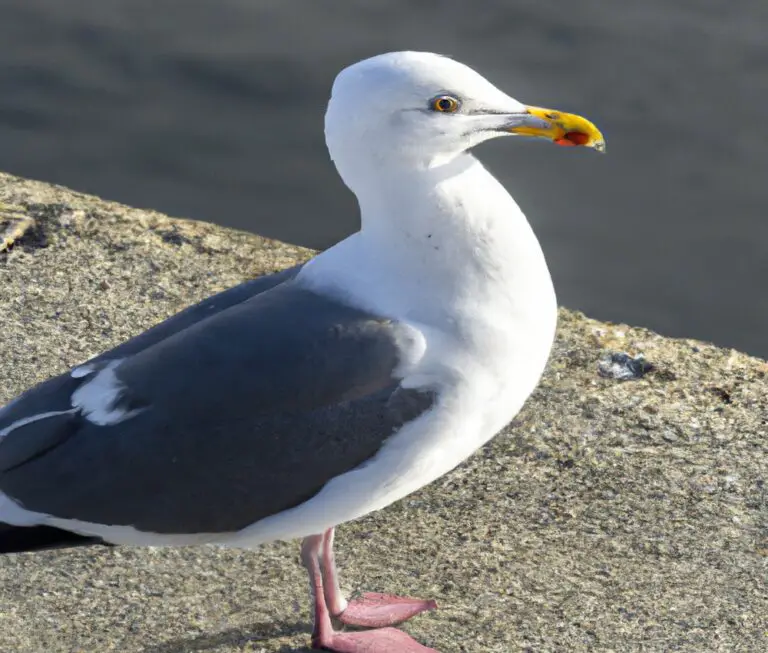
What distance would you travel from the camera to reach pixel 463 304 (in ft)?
11.2

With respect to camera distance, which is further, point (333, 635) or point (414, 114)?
point (333, 635)

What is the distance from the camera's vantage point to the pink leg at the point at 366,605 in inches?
147

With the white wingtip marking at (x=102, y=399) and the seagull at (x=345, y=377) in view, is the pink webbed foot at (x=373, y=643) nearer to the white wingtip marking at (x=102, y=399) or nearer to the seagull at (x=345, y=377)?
the seagull at (x=345, y=377)

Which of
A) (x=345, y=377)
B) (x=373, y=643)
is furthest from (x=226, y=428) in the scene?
(x=373, y=643)

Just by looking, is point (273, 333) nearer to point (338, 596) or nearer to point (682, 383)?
point (338, 596)

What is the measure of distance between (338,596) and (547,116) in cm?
133


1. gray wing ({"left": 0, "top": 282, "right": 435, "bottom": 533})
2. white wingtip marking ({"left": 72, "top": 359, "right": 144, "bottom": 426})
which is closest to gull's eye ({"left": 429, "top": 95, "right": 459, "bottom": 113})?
gray wing ({"left": 0, "top": 282, "right": 435, "bottom": 533})

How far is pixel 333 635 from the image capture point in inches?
144

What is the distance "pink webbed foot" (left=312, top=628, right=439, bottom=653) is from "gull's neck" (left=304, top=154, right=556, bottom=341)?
33.3 inches

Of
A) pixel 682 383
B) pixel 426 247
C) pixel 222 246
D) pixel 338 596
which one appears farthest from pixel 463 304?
pixel 222 246

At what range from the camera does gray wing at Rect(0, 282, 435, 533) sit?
334cm

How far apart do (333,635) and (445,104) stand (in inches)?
52.9

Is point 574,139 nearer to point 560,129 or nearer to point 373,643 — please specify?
point 560,129

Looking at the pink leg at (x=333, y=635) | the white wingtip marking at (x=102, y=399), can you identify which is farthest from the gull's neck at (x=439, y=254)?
the pink leg at (x=333, y=635)
